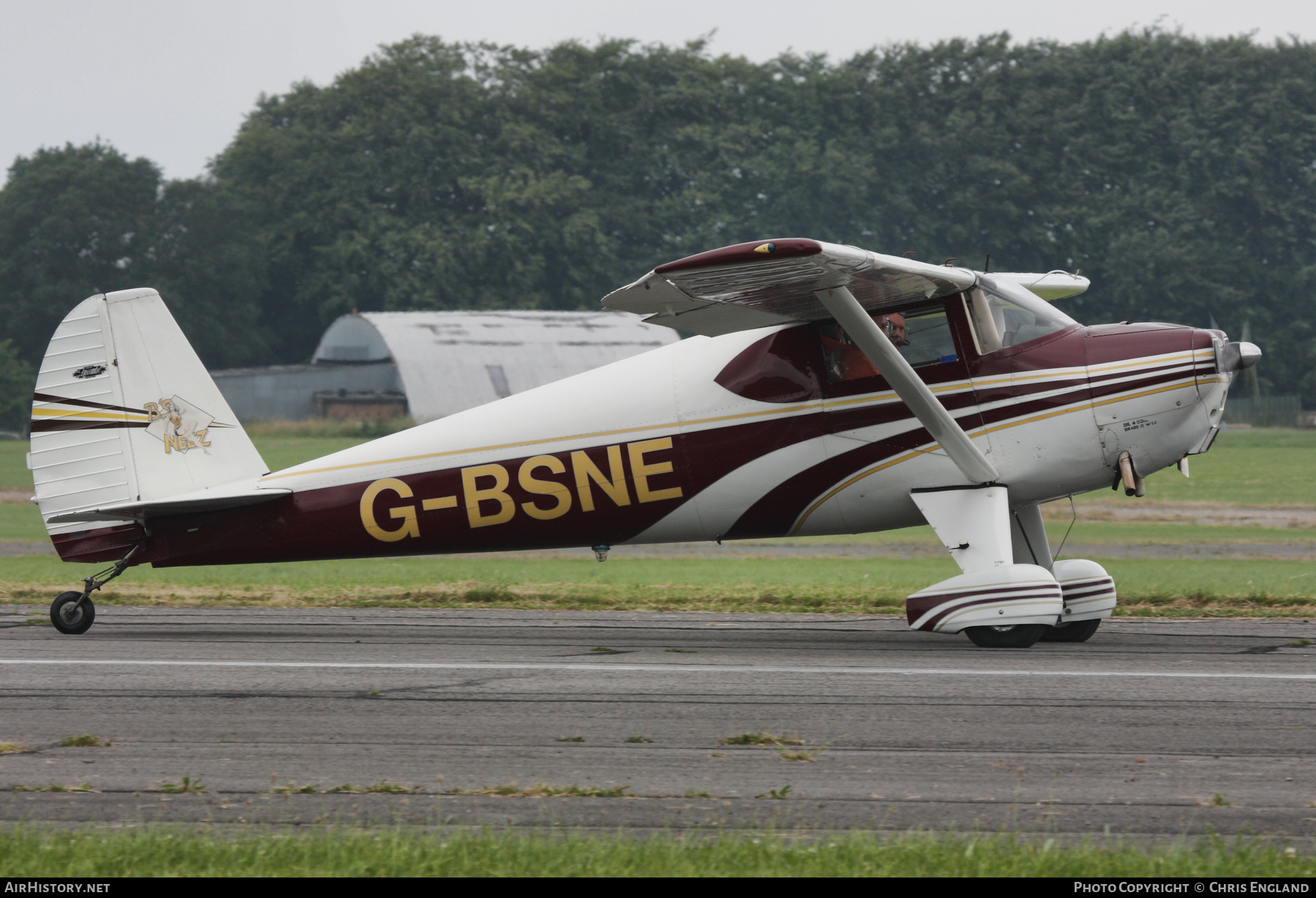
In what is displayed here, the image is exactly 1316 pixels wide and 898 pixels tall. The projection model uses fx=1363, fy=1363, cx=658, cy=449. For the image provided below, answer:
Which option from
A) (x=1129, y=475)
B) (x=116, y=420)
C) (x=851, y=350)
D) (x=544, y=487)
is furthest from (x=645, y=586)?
(x=1129, y=475)

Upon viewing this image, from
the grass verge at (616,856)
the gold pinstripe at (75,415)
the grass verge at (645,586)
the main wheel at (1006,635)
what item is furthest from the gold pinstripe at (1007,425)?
the gold pinstripe at (75,415)

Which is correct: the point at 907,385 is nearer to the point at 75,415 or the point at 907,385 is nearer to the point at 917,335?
the point at 917,335

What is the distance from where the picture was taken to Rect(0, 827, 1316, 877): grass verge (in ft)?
16.3

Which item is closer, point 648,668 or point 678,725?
point 678,725

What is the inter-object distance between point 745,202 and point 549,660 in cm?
7327

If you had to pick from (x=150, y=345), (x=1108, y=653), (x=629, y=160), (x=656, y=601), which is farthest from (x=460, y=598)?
(x=629, y=160)

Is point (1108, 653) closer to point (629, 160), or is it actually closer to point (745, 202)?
point (745, 202)

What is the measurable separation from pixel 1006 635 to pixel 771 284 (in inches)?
133

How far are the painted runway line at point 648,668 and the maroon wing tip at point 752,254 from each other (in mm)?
2885

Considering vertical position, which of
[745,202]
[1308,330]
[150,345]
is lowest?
[1308,330]

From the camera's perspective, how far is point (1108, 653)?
10578 mm

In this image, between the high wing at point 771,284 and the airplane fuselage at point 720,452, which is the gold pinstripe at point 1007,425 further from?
the high wing at point 771,284

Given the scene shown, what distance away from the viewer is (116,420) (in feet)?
39.5

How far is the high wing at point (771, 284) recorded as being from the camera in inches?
366
